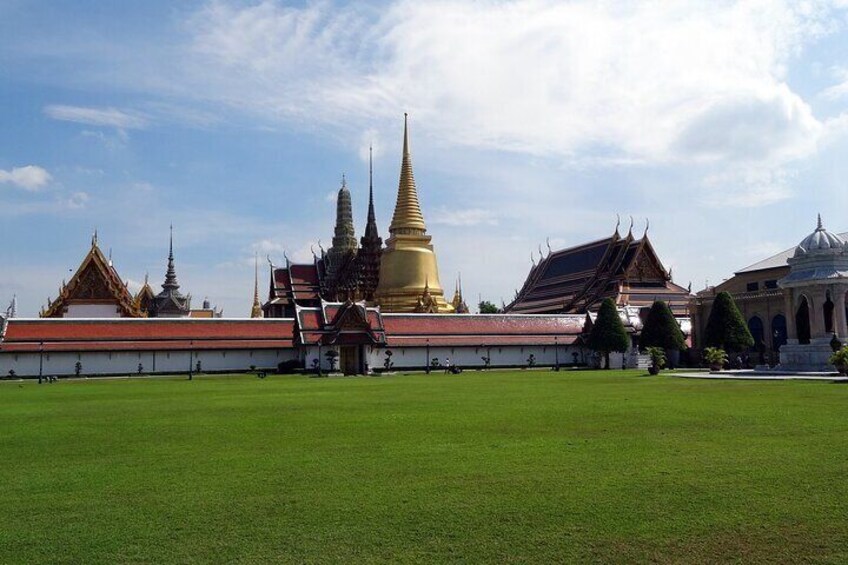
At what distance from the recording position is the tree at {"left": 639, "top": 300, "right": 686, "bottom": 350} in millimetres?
53938

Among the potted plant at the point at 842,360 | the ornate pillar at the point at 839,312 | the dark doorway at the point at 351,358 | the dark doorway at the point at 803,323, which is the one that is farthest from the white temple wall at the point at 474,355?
the potted plant at the point at 842,360

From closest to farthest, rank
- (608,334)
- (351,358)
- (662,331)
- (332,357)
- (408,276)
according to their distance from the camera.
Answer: (332,357)
(351,358)
(662,331)
(608,334)
(408,276)

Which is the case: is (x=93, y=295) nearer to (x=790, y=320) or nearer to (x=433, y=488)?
(x=790, y=320)

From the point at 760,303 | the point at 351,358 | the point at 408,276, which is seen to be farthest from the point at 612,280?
the point at 351,358

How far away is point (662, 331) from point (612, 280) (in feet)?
56.8

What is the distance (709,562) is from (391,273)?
69201 mm

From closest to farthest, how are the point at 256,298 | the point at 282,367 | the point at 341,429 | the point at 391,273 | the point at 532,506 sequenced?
the point at 532,506 < the point at 341,429 < the point at 282,367 < the point at 391,273 < the point at 256,298

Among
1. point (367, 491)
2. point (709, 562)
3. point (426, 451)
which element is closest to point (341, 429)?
point (426, 451)

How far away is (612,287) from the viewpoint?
7050 centimetres

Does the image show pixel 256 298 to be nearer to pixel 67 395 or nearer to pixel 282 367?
pixel 282 367

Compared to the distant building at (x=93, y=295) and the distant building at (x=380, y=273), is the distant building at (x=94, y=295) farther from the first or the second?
the distant building at (x=380, y=273)

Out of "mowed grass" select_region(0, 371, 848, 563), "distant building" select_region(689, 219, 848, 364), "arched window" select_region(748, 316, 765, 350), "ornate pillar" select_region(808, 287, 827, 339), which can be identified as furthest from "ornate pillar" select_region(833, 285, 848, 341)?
"mowed grass" select_region(0, 371, 848, 563)

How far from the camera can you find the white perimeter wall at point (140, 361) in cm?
4778

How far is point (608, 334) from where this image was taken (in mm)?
54219
